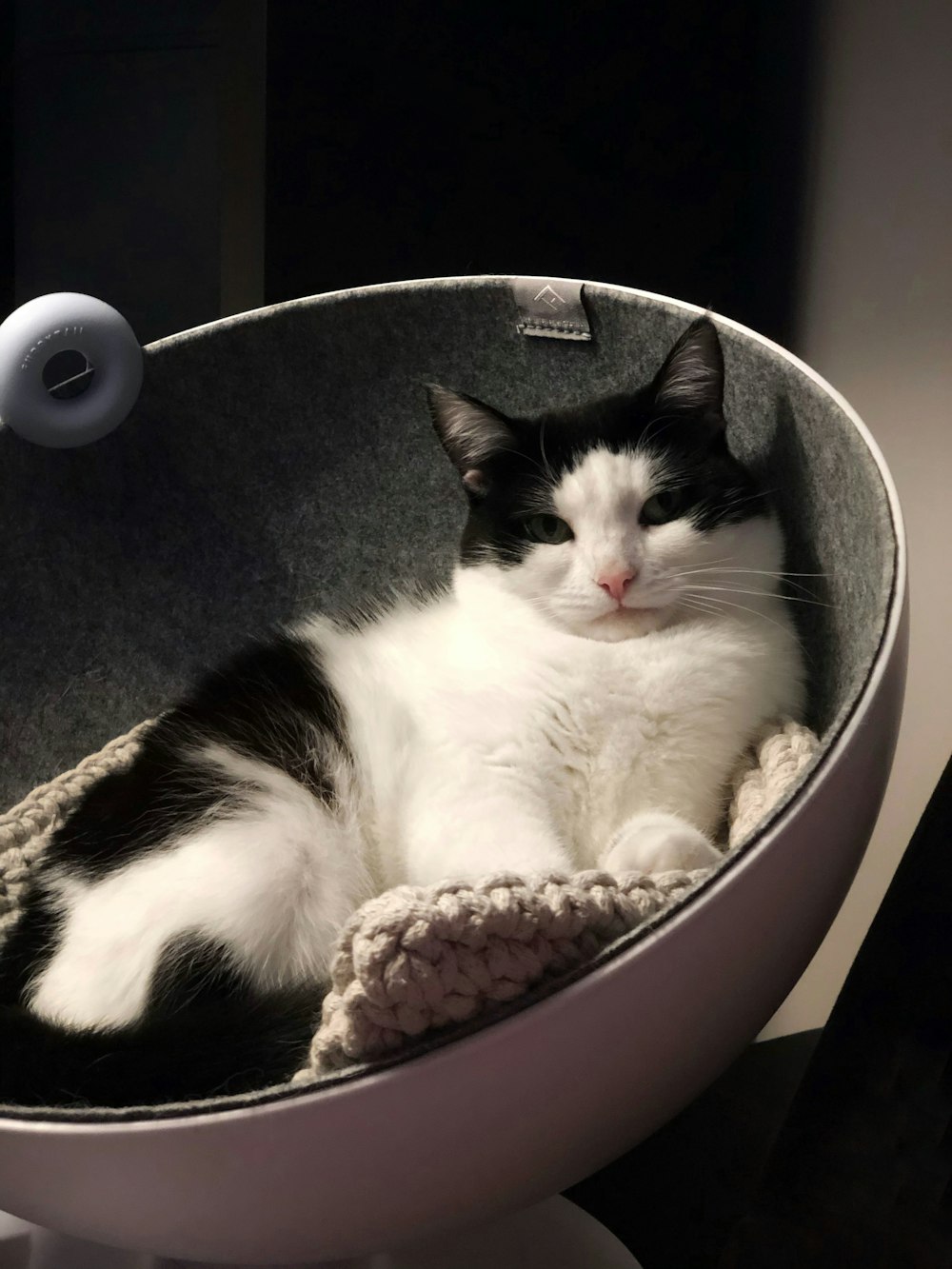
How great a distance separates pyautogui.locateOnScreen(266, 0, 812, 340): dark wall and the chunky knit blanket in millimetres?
965

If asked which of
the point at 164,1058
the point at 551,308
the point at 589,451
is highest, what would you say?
the point at 551,308

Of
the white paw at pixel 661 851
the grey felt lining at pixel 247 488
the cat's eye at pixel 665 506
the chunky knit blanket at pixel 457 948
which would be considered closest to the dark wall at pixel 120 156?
the grey felt lining at pixel 247 488

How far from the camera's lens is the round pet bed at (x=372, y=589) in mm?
572

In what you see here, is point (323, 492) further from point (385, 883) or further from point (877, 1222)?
point (877, 1222)

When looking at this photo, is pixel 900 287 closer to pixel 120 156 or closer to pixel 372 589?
pixel 372 589

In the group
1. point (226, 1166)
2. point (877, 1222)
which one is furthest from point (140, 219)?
point (877, 1222)

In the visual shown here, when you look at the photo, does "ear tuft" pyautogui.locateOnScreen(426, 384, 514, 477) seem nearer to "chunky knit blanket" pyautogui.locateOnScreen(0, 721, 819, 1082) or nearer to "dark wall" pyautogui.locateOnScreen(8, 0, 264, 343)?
"chunky knit blanket" pyautogui.locateOnScreen(0, 721, 819, 1082)

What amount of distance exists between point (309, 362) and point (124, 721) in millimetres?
458

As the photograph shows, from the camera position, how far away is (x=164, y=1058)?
69cm

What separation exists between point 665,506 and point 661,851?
0.35m

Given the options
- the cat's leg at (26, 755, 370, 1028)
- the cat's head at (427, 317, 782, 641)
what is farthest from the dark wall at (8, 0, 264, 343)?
the cat's leg at (26, 755, 370, 1028)

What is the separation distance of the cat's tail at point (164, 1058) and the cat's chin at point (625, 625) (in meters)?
0.44

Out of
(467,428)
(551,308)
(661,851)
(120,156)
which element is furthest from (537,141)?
(661,851)

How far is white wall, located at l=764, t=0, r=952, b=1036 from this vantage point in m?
1.20
